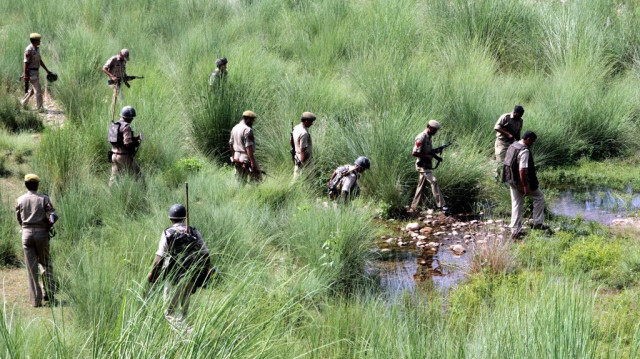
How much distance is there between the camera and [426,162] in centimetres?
1250

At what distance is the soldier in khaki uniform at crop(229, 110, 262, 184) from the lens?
11.9 metres

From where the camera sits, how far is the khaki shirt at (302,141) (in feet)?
39.5

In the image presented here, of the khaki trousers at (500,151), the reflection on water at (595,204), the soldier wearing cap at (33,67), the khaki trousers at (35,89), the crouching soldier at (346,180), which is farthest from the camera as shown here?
the khaki trousers at (35,89)

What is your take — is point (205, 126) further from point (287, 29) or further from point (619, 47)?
point (619, 47)

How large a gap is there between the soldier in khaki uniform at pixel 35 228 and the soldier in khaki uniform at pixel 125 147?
2.60 m

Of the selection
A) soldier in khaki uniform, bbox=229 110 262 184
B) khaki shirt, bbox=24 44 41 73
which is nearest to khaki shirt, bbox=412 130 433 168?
soldier in khaki uniform, bbox=229 110 262 184

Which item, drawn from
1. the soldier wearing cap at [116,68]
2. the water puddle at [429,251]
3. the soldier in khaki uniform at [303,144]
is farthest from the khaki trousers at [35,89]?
the water puddle at [429,251]

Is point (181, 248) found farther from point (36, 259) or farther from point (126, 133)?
point (126, 133)

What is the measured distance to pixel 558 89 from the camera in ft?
54.7

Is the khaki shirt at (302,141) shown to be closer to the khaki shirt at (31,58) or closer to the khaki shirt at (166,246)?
the khaki shirt at (166,246)

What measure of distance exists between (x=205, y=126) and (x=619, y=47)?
10191 millimetres

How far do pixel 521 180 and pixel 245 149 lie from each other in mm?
4000

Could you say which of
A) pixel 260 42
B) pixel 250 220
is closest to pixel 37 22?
pixel 260 42

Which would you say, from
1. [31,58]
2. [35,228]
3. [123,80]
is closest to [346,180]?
[35,228]
